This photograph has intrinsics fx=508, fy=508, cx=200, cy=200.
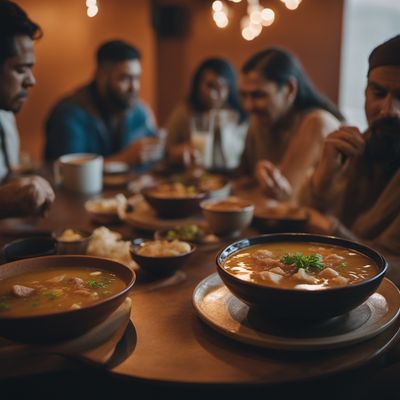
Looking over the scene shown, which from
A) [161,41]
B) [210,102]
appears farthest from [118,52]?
[161,41]

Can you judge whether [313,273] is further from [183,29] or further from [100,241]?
[183,29]

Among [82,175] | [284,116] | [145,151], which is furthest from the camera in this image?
[145,151]

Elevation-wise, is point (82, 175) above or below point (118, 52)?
below

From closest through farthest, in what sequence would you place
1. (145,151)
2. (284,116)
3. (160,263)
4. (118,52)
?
(160,263) → (284,116) → (145,151) → (118,52)

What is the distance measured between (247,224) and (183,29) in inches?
195

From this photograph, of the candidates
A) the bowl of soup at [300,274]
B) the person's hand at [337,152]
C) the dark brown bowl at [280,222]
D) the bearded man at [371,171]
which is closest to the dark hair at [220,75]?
the bearded man at [371,171]

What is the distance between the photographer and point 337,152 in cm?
216

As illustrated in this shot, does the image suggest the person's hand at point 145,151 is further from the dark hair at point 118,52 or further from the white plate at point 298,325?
the white plate at point 298,325

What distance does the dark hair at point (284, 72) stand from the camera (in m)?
3.15

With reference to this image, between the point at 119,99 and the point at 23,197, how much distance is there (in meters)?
2.50

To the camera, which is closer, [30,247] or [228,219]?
[30,247]

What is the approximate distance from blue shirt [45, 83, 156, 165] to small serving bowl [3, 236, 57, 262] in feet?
7.62

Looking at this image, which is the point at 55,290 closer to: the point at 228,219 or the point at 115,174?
the point at 228,219

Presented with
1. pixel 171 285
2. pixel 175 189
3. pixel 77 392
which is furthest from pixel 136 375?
pixel 175 189
